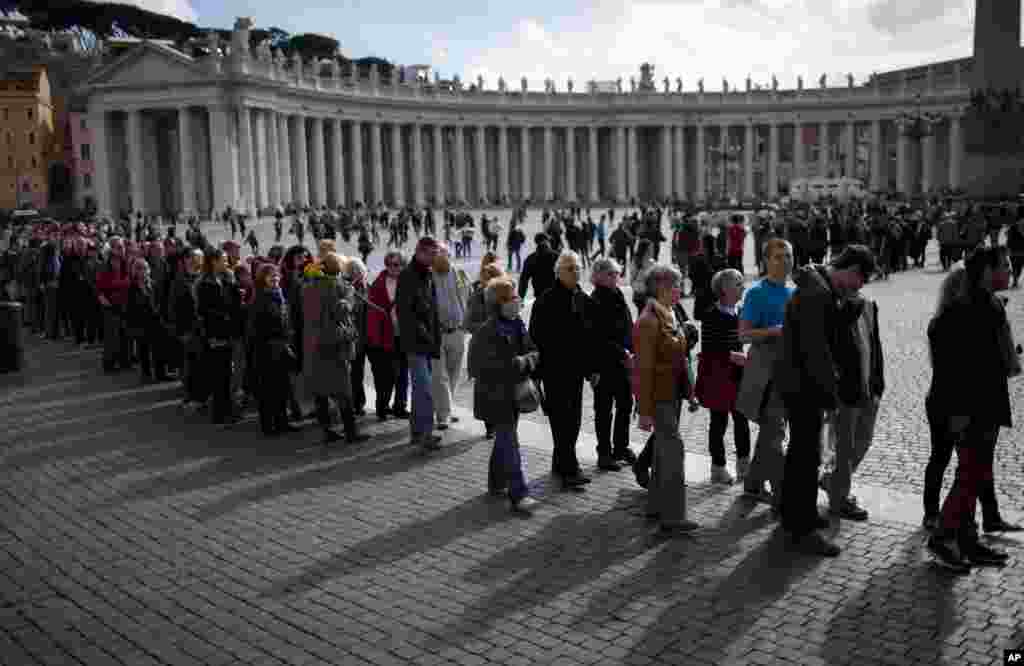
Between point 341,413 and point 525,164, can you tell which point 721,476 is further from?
point 525,164

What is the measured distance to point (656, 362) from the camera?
8289 mm

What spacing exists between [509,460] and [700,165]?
103m

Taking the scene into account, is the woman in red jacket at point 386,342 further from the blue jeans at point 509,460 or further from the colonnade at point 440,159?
the colonnade at point 440,159

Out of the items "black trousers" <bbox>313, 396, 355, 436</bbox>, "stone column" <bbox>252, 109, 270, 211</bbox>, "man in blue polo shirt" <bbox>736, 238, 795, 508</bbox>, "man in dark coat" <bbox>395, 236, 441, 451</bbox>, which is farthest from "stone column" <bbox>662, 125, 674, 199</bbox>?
"man in blue polo shirt" <bbox>736, 238, 795, 508</bbox>

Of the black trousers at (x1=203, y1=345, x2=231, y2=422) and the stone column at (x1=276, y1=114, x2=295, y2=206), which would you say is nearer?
the black trousers at (x1=203, y1=345, x2=231, y2=422)

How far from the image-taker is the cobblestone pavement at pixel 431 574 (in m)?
6.45

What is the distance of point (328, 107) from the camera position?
84.0 m

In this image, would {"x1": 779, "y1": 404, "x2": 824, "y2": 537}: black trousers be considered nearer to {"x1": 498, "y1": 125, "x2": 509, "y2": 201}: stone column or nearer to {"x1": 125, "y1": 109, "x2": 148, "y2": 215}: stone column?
{"x1": 125, "y1": 109, "x2": 148, "y2": 215}: stone column

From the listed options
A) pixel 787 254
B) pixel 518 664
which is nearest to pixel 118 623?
pixel 518 664

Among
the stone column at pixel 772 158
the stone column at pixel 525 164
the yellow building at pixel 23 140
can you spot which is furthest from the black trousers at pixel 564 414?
the yellow building at pixel 23 140

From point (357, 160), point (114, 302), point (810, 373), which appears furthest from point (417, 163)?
point (810, 373)

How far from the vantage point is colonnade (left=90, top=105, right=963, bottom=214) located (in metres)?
76.8

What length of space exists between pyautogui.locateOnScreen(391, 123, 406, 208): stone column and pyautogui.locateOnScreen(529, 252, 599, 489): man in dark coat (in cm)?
8051

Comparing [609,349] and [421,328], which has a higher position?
[421,328]
